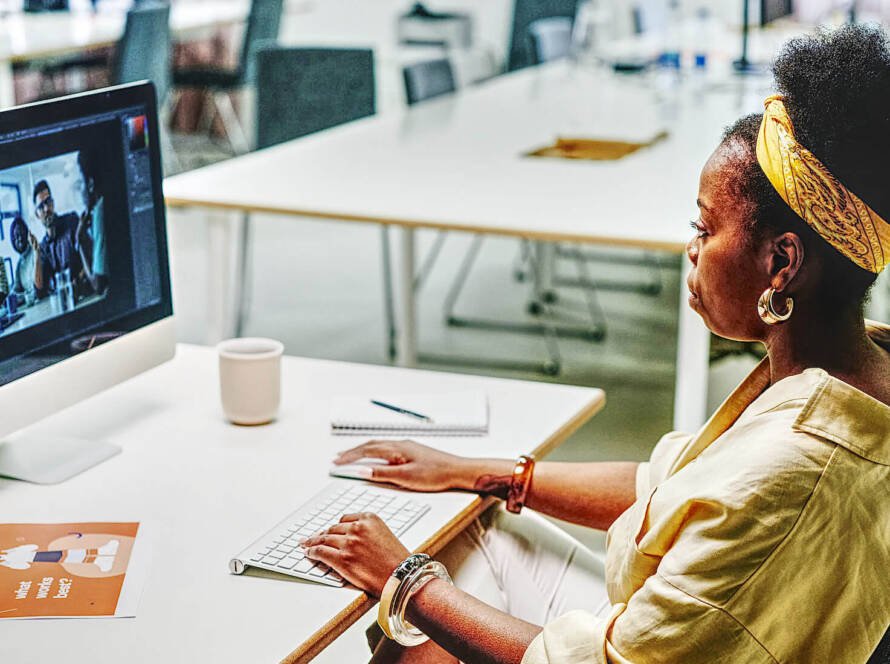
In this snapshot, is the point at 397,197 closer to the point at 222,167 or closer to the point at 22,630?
the point at 222,167

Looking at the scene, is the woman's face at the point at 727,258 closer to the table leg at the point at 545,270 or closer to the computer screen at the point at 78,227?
the computer screen at the point at 78,227

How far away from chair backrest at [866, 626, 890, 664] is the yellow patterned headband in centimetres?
34

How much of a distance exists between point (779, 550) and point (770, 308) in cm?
23

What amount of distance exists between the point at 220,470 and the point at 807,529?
0.79 meters

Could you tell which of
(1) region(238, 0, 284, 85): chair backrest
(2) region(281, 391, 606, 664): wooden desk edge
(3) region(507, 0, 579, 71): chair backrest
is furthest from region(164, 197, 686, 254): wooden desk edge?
(3) region(507, 0, 579, 71): chair backrest

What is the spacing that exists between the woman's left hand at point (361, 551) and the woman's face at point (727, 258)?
0.42 metres

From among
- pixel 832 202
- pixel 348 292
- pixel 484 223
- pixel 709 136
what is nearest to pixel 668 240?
pixel 484 223

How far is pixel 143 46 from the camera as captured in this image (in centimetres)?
581

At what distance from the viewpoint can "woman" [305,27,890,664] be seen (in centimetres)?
108

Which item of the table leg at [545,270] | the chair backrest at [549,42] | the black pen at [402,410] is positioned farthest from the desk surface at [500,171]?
the black pen at [402,410]

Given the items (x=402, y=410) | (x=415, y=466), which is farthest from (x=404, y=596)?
(x=402, y=410)

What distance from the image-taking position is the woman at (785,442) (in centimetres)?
108

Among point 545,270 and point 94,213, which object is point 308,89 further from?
point 94,213

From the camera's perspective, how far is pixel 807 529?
1080mm
